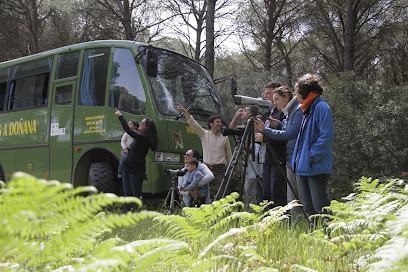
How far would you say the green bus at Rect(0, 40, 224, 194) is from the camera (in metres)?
6.90

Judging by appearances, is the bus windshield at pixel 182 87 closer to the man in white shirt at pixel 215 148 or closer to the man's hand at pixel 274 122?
the man in white shirt at pixel 215 148

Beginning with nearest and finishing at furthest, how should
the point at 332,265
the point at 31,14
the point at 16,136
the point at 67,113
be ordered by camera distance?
the point at 332,265, the point at 67,113, the point at 16,136, the point at 31,14

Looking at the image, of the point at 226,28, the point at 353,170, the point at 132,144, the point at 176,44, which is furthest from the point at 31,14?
the point at 353,170

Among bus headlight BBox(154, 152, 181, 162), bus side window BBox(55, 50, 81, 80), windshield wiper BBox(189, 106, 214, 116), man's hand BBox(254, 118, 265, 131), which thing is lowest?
bus headlight BBox(154, 152, 181, 162)

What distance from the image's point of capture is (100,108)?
7207 mm

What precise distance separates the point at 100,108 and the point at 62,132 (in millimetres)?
1007

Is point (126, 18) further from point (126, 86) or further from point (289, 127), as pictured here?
point (289, 127)

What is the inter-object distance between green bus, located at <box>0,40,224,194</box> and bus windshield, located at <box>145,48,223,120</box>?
0.02 meters

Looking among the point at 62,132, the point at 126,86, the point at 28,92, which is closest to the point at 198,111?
the point at 126,86

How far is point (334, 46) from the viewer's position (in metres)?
15.6

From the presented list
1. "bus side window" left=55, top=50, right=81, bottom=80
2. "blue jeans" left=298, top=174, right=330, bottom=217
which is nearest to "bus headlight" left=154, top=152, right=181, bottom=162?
"bus side window" left=55, top=50, right=81, bottom=80

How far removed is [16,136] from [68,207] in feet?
26.3

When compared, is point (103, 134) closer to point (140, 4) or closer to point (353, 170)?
point (353, 170)

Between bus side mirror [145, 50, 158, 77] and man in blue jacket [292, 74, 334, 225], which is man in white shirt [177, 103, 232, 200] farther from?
man in blue jacket [292, 74, 334, 225]
